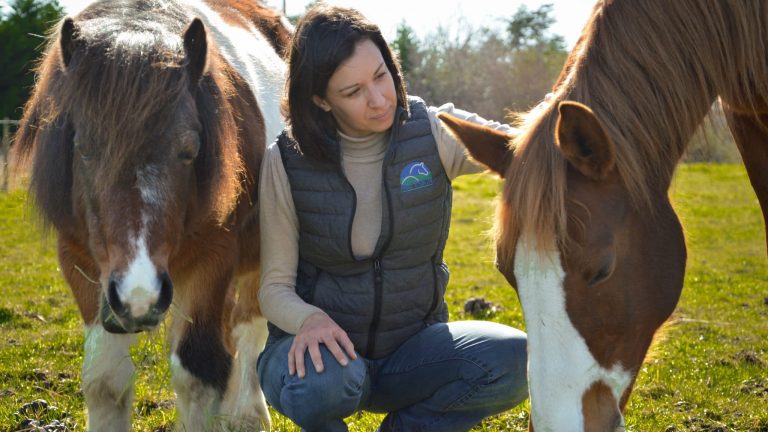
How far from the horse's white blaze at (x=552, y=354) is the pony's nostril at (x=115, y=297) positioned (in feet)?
4.05

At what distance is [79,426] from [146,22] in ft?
6.20

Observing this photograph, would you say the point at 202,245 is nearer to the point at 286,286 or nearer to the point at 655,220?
the point at 286,286

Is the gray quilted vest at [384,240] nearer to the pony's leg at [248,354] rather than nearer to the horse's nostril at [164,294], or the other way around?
the horse's nostril at [164,294]

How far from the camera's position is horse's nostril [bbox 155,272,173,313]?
251cm

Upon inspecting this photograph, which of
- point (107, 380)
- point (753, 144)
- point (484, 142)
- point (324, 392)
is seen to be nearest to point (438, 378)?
point (324, 392)

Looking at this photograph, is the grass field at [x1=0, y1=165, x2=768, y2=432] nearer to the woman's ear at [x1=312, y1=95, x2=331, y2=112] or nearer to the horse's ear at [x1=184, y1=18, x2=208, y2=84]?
the woman's ear at [x1=312, y1=95, x2=331, y2=112]

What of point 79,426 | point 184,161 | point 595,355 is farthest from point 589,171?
point 79,426

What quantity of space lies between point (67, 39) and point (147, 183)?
2.05 feet

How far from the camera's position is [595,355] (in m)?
2.36

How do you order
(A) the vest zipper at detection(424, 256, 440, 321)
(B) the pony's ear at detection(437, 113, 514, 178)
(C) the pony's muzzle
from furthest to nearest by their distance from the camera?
(A) the vest zipper at detection(424, 256, 440, 321) < (B) the pony's ear at detection(437, 113, 514, 178) < (C) the pony's muzzle

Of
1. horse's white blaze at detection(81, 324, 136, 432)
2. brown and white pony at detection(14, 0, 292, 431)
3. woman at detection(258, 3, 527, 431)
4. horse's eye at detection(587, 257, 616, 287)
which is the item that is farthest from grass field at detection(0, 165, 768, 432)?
horse's eye at detection(587, 257, 616, 287)

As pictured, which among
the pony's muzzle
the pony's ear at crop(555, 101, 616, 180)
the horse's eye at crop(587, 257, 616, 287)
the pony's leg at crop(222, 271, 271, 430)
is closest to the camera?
the pony's ear at crop(555, 101, 616, 180)

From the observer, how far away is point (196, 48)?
2936mm

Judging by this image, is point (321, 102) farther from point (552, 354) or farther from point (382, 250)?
point (552, 354)
